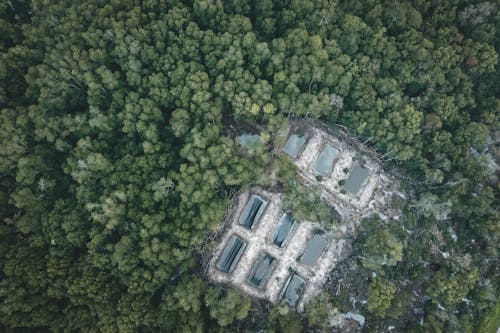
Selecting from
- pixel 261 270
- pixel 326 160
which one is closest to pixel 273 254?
pixel 261 270

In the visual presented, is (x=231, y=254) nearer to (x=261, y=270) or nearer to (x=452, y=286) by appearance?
(x=261, y=270)

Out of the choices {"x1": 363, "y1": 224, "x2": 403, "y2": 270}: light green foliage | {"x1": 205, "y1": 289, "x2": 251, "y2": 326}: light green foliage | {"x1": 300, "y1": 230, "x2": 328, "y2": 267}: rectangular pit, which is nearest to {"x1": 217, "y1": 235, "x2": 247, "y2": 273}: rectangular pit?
{"x1": 205, "y1": 289, "x2": 251, "y2": 326}: light green foliage

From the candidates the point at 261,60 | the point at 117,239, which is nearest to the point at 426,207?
the point at 261,60

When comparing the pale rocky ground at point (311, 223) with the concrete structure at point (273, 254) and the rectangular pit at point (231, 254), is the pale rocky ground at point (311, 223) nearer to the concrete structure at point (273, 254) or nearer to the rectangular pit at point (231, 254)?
the concrete structure at point (273, 254)

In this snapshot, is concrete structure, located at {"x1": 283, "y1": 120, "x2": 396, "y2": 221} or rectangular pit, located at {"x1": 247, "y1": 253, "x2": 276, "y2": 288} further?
concrete structure, located at {"x1": 283, "y1": 120, "x2": 396, "y2": 221}

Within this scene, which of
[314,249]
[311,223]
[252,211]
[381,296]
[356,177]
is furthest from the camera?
[356,177]

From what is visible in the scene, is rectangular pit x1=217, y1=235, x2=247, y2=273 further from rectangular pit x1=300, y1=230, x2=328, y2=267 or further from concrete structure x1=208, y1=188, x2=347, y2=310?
rectangular pit x1=300, y1=230, x2=328, y2=267

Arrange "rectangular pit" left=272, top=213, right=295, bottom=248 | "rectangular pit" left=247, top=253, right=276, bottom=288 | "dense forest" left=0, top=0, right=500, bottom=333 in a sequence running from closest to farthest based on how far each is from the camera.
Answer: "dense forest" left=0, top=0, right=500, bottom=333 → "rectangular pit" left=247, top=253, right=276, bottom=288 → "rectangular pit" left=272, top=213, right=295, bottom=248
